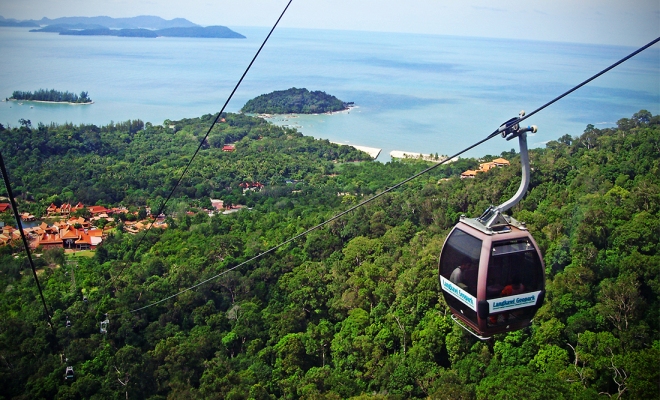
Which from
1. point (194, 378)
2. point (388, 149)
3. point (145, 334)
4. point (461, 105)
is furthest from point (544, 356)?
point (461, 105)

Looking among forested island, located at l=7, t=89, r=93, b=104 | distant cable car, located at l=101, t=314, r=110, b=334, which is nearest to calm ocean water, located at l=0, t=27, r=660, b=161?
forested island, located at l=7, t=89, r=93, b=104

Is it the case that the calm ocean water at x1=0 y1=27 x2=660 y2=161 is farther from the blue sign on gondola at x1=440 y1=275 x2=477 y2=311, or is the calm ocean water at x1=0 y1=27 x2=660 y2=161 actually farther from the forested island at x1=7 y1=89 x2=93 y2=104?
the blue sign on gondola at x1=440 y1=275 x2=477 y2=311

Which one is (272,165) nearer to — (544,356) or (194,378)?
(194,378)

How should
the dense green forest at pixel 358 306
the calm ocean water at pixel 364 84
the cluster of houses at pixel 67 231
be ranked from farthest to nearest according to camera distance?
the calm ocean water at pixel 364 84 < the cluster of houses at pixel 67 231 < the dense green forest at pixel 358 306

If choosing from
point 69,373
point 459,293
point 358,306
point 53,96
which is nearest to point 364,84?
point 53,96

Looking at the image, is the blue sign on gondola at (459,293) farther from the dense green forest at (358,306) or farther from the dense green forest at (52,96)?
the dense green forest at (52,96)

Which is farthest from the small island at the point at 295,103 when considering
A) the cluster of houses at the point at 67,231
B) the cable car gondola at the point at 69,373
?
the cable car gondola at the point at 69,373

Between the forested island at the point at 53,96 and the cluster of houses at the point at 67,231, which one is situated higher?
the forested island at the point at 53,96
